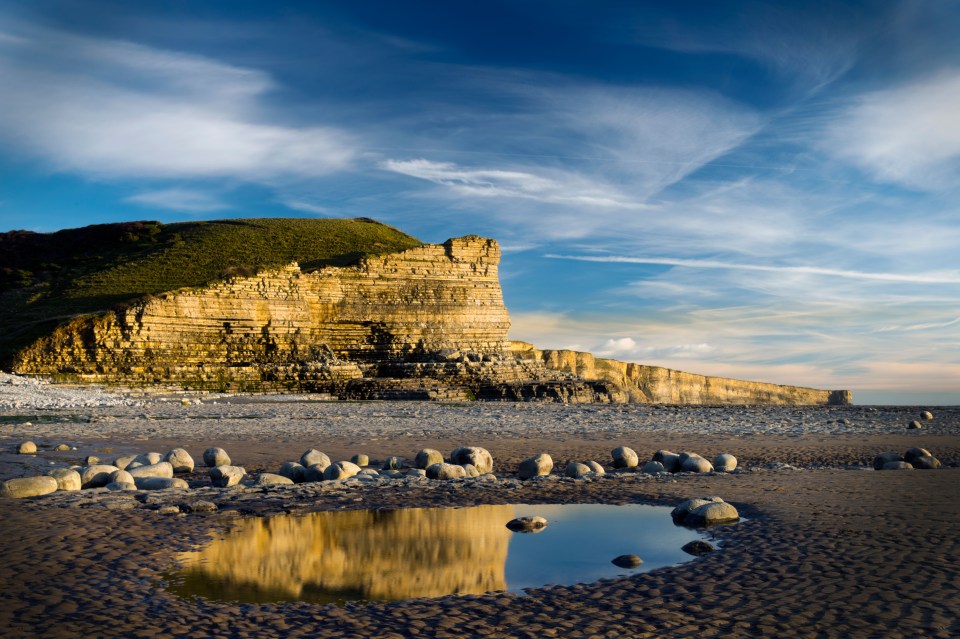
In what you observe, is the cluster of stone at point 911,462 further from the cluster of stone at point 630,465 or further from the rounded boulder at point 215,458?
the rounded boulder at point 215,458

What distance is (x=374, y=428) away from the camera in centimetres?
1966

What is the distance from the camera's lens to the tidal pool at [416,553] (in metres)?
5.63

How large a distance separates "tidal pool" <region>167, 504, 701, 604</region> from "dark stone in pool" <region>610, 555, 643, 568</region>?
0.27 ft

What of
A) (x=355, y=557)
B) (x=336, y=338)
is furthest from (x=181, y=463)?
(x=336, y=338)

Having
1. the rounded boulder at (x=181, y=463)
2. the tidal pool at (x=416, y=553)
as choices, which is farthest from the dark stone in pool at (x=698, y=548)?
the rounded boulder at (x=181, y=463)

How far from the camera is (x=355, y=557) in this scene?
6629 millimetres

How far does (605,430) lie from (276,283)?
35.6 meters

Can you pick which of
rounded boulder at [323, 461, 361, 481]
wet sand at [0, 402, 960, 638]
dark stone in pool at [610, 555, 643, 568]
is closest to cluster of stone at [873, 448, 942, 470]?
wet sand at [0, 402, 960, 638]

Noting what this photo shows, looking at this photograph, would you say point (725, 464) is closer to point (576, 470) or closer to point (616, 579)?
point (576, 470)

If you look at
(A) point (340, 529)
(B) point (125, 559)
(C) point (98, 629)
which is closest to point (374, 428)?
(A) point (340, 529)

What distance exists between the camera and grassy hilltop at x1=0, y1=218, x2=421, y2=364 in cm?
5250

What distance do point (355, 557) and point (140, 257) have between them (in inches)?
2572

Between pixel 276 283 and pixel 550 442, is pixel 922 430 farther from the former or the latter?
pixel 276 283

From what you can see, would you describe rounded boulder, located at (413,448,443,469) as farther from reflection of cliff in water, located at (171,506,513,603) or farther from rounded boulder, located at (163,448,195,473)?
rounded boulder, located at (163,448,195,473)
